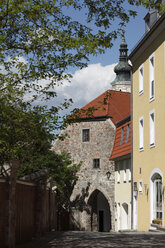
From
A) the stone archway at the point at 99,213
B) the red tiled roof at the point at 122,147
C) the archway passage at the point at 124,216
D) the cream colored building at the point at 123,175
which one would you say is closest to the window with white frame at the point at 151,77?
the red tiled roof at the point at 122,147

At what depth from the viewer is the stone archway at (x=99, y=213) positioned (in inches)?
1804

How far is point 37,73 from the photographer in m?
13.5

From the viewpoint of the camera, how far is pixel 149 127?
75.5 ft

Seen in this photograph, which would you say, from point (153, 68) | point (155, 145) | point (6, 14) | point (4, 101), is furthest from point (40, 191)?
point (153, 68)

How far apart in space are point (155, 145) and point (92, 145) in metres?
23.7

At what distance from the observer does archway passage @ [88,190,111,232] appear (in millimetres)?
45938

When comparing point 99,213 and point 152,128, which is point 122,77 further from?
point 152,128

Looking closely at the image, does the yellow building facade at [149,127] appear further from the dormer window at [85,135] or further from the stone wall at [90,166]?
the dormer window at [85,135]

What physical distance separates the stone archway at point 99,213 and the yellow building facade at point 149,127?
19132 mm

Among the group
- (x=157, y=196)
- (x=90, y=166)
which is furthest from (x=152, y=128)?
(x=90, y=166)

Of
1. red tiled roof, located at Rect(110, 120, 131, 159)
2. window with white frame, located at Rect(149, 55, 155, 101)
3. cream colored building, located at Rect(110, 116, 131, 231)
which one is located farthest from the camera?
cream colored building, located at Rect(110, 116, 131, 231)

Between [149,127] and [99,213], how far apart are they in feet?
84.5

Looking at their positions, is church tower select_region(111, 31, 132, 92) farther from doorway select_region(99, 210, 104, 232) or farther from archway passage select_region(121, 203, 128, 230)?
archway passage select_region(121, 203, 128, 230)

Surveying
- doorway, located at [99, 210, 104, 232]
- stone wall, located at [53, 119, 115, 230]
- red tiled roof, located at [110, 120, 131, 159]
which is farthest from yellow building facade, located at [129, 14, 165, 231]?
doorway, located at [99, 210, 104, 232]
